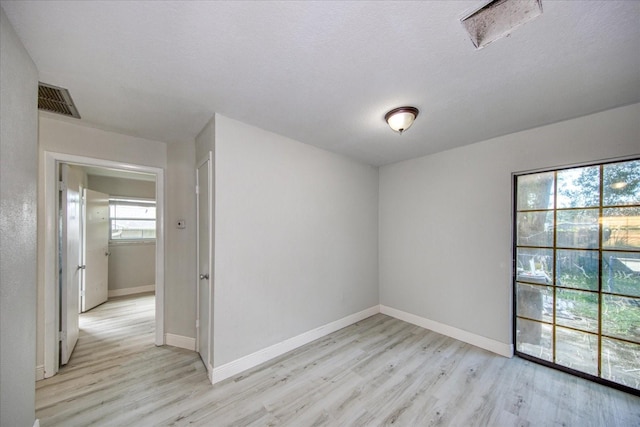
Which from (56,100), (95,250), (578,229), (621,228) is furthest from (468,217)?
(95,250)

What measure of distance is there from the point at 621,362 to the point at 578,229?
48.1 inches

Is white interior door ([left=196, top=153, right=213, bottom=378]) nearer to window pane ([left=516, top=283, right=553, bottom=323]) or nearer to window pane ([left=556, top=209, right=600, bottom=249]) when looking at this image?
window pane ([left=516, top=283, right=553, bottom=323])

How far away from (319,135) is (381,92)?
101cm

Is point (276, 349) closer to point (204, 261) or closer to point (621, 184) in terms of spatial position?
point (204, 261)

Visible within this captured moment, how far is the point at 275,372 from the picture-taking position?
2324 mm

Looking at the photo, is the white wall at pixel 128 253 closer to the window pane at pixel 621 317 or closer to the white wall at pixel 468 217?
the white wall at pixel 468 217

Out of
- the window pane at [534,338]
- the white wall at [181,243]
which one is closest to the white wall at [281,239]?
the white wall at [181,243]

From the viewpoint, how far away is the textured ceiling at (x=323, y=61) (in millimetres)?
1169

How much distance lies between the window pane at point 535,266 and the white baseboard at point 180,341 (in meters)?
3.89

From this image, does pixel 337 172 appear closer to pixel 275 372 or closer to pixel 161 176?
pixel 161 176

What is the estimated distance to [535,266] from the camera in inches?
102

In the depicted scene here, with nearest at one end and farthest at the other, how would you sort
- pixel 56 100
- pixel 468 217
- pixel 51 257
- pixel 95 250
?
pixel 56 100 < pixel 51 257 < pixel 468 217 < pixel 95 250

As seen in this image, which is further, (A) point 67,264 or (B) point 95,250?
(B) point 95,250

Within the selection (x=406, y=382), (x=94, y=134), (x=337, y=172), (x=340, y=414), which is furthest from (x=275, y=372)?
(x=94, y=134)
